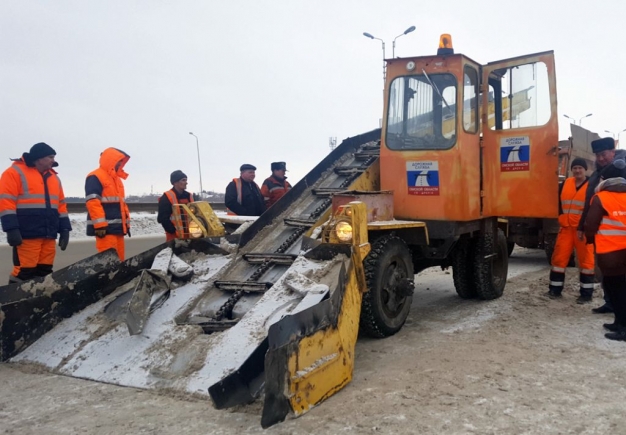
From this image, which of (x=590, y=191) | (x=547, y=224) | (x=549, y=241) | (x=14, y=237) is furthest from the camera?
(x=549, y=241)

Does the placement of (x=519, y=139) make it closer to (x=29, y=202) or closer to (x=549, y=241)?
(x=549, y=241)

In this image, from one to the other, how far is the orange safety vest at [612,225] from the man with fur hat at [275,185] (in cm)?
392

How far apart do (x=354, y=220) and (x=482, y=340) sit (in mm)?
1744

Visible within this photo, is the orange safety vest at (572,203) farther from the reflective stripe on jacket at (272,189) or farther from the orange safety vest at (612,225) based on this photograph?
the reflective stripe on jacket at (272,189)

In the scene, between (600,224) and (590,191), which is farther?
(590,191)

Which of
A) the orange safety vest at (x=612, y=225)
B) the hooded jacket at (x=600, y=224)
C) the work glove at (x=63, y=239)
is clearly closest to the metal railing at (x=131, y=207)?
the work glove at (x=63, y=239)

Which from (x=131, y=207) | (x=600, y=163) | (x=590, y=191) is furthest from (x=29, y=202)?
(x=131, y=207)

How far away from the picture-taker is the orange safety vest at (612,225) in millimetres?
5195

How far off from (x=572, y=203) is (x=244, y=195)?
4.04 m

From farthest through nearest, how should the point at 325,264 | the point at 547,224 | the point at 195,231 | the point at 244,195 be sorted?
1. the point at 547,224
2. the point at 244,195
3. the point at 195,231
4. the point at 325,264

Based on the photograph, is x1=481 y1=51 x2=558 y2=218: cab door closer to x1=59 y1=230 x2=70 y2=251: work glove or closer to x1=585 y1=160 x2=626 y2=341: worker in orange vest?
x1=585 y1=160 x2=626 y2=341: worker in orange vest

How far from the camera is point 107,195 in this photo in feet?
19.4

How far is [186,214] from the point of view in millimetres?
5574

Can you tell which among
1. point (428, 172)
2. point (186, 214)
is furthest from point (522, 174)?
point (186, 214)
